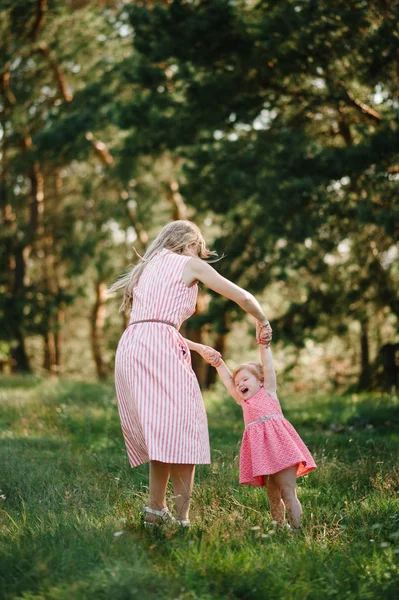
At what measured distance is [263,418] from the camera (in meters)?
4.23

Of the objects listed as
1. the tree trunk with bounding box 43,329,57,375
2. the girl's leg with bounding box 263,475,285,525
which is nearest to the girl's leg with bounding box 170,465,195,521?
the girl's leg with bounding box 263,475,285,525

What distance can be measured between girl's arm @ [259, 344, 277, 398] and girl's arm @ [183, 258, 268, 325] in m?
0.19

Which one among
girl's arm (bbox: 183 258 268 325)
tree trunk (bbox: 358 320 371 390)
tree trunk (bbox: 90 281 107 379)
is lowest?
tree trunk (bbox: 90 281 107 379)

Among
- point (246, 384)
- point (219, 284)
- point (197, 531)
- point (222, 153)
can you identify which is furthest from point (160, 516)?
point (222, 153)

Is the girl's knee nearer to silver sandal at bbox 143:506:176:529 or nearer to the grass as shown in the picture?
the grass

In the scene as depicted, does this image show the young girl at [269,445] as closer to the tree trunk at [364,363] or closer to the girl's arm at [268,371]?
the girl's arm at [268,371]

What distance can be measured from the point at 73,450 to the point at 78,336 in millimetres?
24398

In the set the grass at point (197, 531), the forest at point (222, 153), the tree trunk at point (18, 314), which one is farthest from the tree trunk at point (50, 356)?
the grass at point (197, 531)

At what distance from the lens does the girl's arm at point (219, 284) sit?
4.09 metres

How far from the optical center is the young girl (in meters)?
4.09

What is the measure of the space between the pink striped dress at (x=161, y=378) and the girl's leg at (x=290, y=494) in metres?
0.47

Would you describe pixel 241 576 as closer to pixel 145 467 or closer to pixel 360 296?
pixel 145 467

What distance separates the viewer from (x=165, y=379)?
4.00 metres

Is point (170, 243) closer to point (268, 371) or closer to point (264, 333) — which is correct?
point (264, 333)
